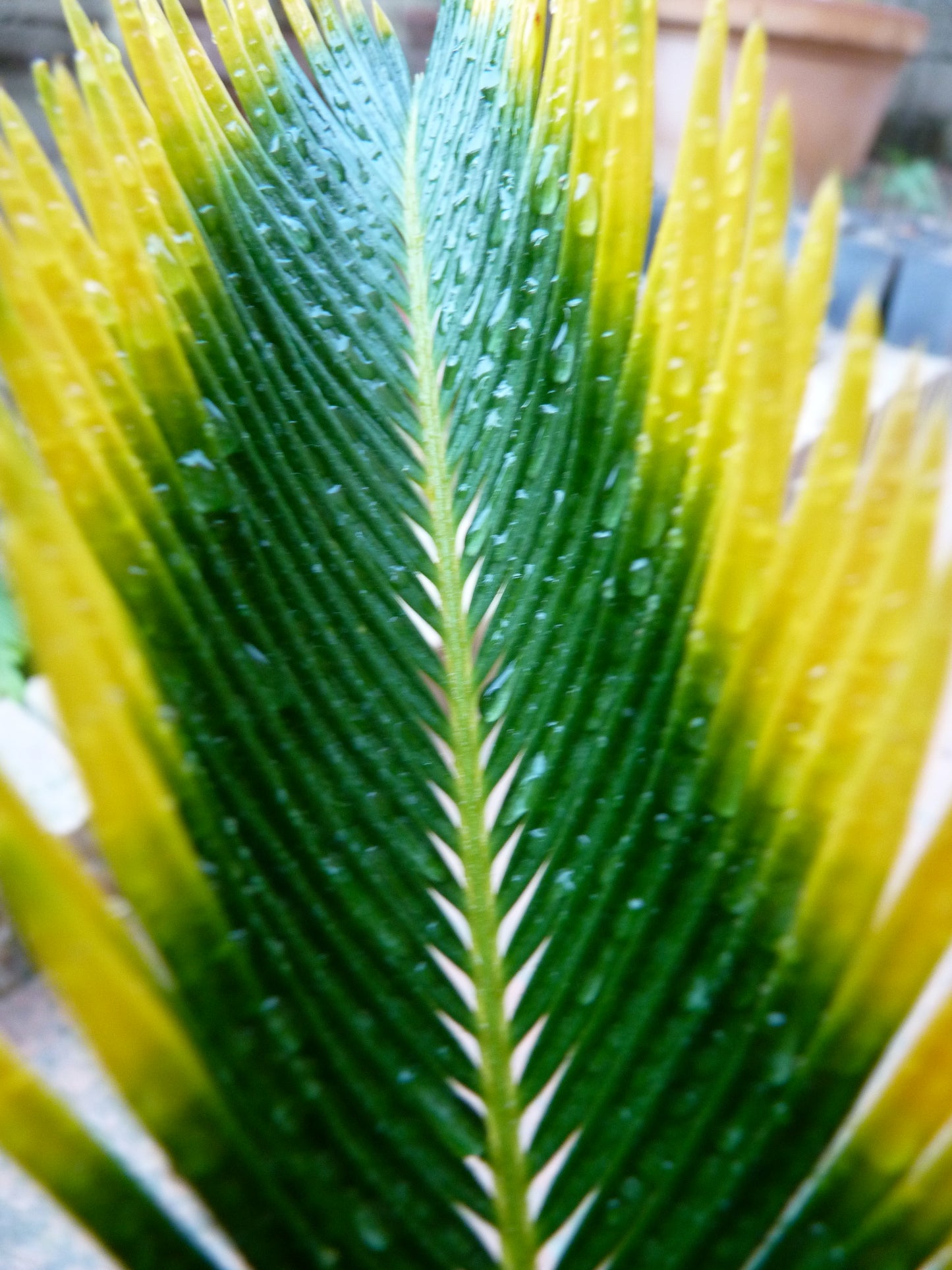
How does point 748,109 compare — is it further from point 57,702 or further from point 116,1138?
point 116,1138

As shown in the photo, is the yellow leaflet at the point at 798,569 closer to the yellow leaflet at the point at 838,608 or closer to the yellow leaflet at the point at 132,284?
the yellow leaflet at the point at 838,608

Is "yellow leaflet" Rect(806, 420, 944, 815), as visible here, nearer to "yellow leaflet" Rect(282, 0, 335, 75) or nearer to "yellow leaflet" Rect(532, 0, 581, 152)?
"yellow leaflet" Rect(532, 0, 581, 152)

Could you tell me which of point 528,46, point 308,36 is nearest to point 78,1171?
point 528,46

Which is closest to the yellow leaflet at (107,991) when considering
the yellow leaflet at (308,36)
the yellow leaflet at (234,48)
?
the yellow leaflet at (234,48)

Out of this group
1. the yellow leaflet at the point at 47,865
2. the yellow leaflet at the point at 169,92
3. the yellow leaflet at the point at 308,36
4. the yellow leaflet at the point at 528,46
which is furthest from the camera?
the yellow leaflet at the point at 308,36

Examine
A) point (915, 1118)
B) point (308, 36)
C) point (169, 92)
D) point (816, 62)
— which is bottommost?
point (915, 1118)

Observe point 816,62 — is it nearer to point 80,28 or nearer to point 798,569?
point 80,28

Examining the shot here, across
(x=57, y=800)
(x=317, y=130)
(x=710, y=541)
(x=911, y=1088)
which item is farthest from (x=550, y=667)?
(x=57, y=800)
